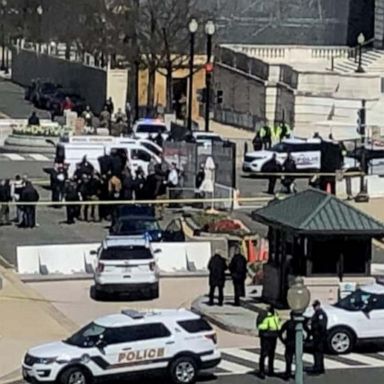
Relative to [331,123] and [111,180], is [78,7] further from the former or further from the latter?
[111,180]

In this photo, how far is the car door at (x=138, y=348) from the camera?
27828mm

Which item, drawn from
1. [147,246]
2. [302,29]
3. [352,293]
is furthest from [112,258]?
[302,29]

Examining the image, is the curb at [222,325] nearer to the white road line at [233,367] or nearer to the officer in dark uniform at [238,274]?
the officer in dark uniform at [238,274]

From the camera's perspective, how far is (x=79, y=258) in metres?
39.3

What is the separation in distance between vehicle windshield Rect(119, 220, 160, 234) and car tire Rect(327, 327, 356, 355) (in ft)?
36.6

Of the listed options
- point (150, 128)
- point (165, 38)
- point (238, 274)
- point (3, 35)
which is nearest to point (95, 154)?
point (150, 128)

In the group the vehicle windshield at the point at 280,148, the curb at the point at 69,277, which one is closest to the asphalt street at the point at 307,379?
the curb at the point at 69,277

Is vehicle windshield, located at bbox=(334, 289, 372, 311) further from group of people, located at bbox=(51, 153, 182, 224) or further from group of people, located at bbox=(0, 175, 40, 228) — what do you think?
group of people, located at bbox=(51, 153, 182, 224)

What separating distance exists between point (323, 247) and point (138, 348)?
7.06 m

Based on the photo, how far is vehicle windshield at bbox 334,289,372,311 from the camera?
3089 centimetres

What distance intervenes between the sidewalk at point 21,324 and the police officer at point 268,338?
4.05 metres

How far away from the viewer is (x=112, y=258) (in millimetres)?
36000

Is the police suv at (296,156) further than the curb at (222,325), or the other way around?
the police suv at (296,156)

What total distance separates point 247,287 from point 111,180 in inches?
450
